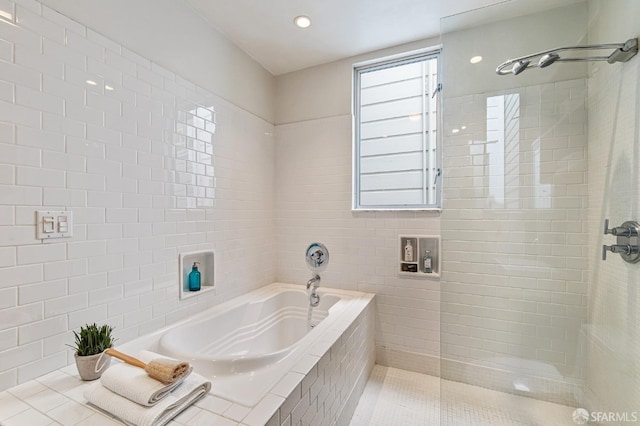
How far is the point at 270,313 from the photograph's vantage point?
2332mm

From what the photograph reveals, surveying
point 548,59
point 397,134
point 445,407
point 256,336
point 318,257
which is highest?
point 548,59

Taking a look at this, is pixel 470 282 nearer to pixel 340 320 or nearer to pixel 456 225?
pixel 456 225

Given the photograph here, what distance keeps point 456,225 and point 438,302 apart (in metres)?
0.63

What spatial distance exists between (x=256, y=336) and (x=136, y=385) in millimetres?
1215

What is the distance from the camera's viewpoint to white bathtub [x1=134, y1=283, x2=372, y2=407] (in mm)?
1210

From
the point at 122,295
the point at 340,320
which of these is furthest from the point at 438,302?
the point at 122,295

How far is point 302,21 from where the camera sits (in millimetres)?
2033

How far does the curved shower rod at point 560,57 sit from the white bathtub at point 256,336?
195cm

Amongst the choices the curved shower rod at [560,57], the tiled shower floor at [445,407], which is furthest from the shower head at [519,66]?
the tiled shower floor at [445,407]

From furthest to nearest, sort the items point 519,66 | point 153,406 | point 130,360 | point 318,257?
point 318,257 → point 519,66 → point 130,360 → point 153,406

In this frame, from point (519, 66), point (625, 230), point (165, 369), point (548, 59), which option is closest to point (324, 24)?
point (519, 66)

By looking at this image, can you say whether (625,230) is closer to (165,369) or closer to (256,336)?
(165,369)

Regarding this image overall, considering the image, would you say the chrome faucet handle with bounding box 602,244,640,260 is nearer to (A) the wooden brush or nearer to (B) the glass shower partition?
(B) the glass shower partition

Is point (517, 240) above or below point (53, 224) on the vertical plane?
below
